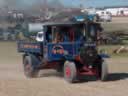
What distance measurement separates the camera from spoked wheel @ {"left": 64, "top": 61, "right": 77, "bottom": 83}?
1561 centimetres

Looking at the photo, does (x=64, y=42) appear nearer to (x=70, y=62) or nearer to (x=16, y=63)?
(x=70, y=62)

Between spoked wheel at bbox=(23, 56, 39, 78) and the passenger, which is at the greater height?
the passenger

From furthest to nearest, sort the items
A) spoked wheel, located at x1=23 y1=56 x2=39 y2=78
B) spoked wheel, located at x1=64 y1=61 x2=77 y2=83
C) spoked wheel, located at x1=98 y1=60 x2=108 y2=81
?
spoked wheel, located at x1=23 y1=56 x2=39 y2=78 → spoked wheel, located at x1=98 y1=60 x2=108 y2=81 → spoked wheel, located at x1=64 y1=61 x2=77 y2=83

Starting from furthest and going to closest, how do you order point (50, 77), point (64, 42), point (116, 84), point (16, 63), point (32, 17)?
1. point (32, 17)
2. point (16, 63)
3. point (50, 77)
4. point (64, 42)
5. point (116, 84)

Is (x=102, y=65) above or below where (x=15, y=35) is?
above

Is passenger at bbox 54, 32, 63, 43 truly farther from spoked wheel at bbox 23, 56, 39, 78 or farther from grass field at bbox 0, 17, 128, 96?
spoked wheel at bbox 23, 56, 39, 78

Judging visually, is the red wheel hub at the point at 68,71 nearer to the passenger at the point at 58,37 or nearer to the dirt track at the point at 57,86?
the dirt track at the point at 57,86

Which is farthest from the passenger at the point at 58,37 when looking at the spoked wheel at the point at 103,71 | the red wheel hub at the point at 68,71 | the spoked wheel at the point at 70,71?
the spoked wheel at the point at 103,71

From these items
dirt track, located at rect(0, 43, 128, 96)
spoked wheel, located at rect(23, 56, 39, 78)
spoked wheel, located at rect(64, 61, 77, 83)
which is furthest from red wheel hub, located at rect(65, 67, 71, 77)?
spoked wheel, located at rect(23, 56, 39, 78)

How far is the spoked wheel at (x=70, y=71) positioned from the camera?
1561 centimetres

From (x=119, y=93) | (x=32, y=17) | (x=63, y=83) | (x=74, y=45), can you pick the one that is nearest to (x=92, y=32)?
(x=74, y=45)

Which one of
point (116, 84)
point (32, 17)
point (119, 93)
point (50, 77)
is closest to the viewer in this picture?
point (119, 93)

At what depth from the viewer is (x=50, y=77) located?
17.7m

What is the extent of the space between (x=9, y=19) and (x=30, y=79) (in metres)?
54.3
